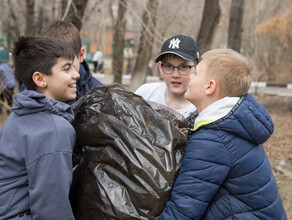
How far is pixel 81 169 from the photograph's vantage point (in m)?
1.88

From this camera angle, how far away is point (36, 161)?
1.68 m

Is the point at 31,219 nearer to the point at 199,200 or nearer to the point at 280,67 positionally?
the point at 199,200

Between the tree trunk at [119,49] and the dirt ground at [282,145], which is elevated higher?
the tree trunk at [119,49]

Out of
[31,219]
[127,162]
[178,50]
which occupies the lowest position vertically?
[31,219]

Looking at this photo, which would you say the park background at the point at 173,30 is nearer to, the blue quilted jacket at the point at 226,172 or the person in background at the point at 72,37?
the person in background at the point at 72,37

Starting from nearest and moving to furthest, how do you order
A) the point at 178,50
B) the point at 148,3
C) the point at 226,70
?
the point at 226,70 → the point at 178,50 → the point at 148,3

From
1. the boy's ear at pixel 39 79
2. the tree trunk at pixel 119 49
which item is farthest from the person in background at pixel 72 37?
the tree trunk at pixel 119 49

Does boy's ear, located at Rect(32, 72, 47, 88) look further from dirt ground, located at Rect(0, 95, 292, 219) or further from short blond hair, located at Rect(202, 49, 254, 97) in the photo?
dirt ground, located at Rect(0, 95, 292, 219)

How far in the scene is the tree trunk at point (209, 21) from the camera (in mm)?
7758

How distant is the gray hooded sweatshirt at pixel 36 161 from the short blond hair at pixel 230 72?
0.82 meters

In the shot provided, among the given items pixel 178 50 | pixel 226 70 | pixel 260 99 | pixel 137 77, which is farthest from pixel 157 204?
pixel 260 99

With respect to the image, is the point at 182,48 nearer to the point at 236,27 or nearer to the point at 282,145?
the point at 282,145

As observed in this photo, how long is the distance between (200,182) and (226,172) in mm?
135

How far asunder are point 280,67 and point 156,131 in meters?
16.6
